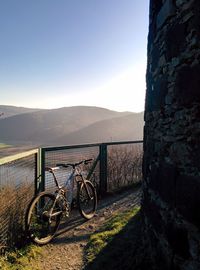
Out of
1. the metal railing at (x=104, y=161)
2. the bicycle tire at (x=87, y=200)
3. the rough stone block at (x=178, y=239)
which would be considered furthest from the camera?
the bicycle tire at (x=87, y=200)

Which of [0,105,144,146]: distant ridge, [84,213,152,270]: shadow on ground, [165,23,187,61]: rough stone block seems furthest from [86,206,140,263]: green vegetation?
[0,105,144,146]: distant ridge

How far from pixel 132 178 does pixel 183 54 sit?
6.41 m

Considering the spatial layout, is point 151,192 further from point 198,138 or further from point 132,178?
point 132,178

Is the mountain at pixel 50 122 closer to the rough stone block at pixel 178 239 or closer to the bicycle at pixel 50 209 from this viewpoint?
the bicycle at pixel 50 209

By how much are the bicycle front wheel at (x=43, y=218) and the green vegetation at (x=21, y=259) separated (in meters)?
0.21

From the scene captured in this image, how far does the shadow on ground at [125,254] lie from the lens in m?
3.48

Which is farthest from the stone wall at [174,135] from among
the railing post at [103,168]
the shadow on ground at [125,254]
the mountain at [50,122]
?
the mountain at [50,122]

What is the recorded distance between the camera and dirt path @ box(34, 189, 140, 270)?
13.7 feet

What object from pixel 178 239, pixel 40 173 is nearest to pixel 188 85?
pixel 178 239

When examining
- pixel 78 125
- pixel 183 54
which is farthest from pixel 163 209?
pixel 78 125

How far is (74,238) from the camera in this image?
4969mm

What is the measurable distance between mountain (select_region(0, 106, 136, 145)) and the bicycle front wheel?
206 ft

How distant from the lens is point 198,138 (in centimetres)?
230

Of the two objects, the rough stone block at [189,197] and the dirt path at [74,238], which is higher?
the rough stone block at [189,197]
